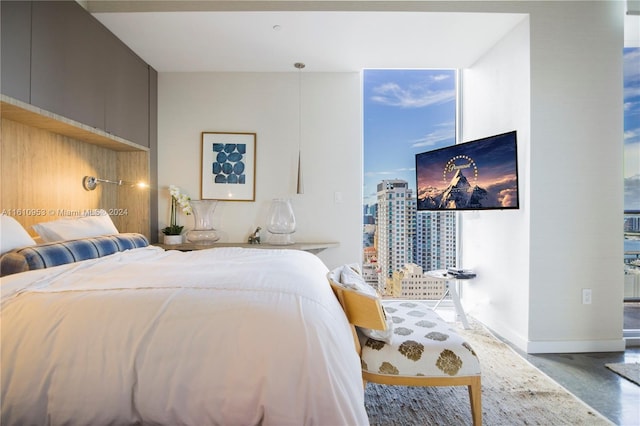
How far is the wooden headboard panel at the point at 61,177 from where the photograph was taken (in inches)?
72.2

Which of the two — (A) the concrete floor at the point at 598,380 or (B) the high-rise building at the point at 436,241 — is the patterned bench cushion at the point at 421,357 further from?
(B) the high-rise building at the point at 436,241

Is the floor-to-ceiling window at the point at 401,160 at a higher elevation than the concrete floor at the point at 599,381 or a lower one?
higher

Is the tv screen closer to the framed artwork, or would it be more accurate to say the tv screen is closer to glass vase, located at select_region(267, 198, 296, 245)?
glass vase, located at select_region(267, 198, 296, 245)

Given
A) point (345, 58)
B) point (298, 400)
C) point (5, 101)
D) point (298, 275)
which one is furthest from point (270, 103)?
point (298, 400)

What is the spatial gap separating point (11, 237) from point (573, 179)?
3464 millimetres

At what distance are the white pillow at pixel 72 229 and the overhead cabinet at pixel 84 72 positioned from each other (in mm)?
709

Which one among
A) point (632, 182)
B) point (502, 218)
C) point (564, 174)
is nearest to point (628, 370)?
point (502, 218)

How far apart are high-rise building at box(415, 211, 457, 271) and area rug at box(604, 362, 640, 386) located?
58.3 inches

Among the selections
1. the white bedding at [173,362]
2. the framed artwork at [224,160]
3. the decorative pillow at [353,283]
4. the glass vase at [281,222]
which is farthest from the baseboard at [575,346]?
the framed artwork at [224,160]

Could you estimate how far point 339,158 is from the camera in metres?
3.25

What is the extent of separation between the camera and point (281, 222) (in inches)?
123

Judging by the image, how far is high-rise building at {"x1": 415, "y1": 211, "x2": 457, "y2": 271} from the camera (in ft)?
11.1

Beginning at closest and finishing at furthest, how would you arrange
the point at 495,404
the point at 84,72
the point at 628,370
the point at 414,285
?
the point at 495,404 < the point at 628,370 < the point at 84,72 < the point at 414,285

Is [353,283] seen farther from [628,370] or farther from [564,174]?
[628,370]
